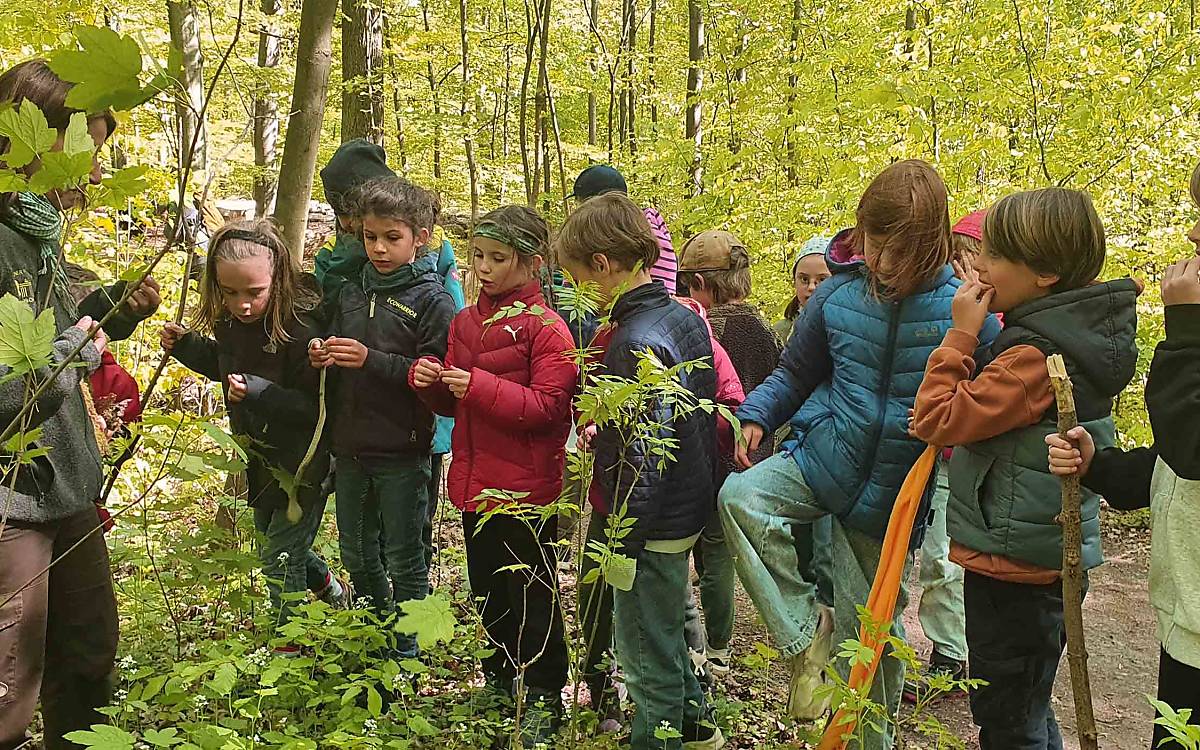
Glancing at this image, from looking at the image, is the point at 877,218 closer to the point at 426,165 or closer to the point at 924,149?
the point at 924,149

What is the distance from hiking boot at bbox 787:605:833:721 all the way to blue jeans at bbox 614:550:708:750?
0.38m

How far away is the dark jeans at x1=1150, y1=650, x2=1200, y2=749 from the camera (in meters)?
2.11

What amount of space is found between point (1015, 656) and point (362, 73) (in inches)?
200

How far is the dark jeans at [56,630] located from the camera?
2242 millimetres

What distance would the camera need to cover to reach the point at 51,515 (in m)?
2.31

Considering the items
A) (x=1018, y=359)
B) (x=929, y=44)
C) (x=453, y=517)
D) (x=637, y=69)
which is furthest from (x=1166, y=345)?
(x=637, y=69)

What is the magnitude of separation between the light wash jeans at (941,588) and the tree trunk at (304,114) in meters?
3.30

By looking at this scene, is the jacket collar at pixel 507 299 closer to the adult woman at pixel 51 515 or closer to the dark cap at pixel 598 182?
the adult woman at pixel 51 515

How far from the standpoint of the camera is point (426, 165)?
12930 mm

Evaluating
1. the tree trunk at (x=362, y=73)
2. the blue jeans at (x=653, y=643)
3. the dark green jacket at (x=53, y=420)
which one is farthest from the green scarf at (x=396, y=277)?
the tree trunk at (x=362, y=73)

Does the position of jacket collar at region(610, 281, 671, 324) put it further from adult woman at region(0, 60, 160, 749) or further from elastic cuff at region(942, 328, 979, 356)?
adult woman at region(0, 60, 160, 749)

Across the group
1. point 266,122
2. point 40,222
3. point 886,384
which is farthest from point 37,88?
point 266,122

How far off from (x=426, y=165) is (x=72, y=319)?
428 inches

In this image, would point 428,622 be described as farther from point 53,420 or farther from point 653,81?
point 653,81
